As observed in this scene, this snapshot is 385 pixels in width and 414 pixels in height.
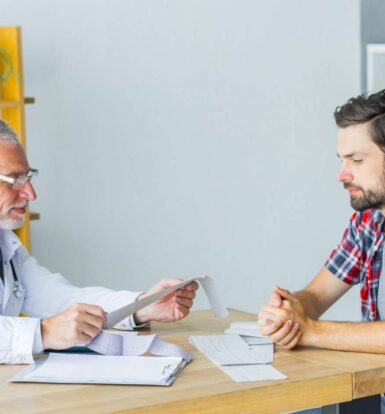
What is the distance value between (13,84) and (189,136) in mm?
1233

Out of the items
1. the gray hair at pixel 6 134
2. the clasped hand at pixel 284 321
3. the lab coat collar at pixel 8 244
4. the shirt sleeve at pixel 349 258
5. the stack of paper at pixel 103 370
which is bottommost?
the stack of paper at pixel 103 370

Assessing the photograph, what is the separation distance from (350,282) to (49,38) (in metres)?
2.28

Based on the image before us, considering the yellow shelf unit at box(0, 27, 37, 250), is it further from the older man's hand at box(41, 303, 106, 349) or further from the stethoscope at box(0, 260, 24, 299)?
the older man's hand at box(41, 303, 106, 349)

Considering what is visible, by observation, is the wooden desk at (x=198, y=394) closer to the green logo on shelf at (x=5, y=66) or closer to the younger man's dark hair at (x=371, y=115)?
the younger man's dark hair at (x=371, y=115)

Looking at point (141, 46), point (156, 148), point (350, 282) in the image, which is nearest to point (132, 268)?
point (156, 148)

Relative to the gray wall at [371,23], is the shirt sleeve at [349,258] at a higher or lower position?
lower

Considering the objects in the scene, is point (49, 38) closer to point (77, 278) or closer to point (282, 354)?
point (77, 278)

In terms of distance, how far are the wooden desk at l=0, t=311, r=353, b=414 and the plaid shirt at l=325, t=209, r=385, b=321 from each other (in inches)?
21.9

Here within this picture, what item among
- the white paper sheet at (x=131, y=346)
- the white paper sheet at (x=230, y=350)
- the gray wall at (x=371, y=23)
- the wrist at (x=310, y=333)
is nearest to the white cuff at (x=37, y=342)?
the white paper sheet at (x=131, y=346)

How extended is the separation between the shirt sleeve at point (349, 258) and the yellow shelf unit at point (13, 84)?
1.63m

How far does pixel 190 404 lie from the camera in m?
1.75

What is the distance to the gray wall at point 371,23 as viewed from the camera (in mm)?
5426

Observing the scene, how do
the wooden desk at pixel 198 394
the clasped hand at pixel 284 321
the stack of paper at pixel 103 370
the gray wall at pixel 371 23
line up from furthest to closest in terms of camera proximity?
the gray wall at pixel 371 23 → the clasped hand at pixel 284 321 → the stack of paper at pixel 103 370 → the wooden desk at pixel 198 394

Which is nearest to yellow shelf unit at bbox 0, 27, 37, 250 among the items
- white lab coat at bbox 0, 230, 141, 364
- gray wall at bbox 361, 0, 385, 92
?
white lab coat at bbox 0, 230, 141, 364
